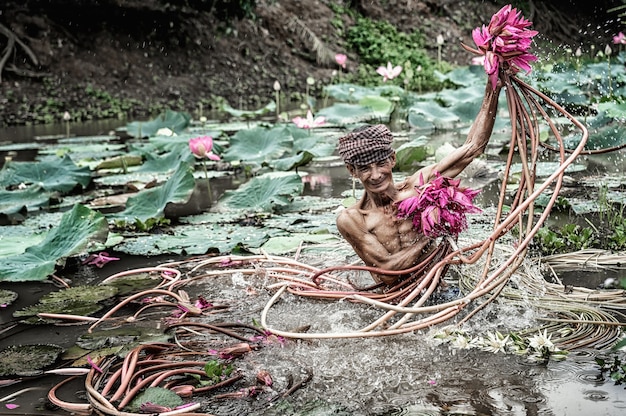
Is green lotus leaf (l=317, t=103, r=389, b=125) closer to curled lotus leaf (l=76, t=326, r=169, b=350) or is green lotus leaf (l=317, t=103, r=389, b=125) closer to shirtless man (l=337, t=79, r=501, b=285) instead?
shirtless man (l=337, t=79, r=501, b=285)

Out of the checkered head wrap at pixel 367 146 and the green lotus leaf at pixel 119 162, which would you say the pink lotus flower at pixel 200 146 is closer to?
the green lotus leaf at pixel 119 162

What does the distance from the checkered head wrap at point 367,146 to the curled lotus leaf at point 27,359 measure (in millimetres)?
1194

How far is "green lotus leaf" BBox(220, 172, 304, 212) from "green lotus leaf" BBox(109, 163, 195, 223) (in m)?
0.29

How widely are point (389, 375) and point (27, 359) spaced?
47.9 inches

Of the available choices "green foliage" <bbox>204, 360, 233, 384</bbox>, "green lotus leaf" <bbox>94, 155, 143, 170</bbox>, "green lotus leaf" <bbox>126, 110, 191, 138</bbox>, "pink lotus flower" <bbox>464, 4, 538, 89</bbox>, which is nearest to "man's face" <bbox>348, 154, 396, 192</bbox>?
"pink lotus flower" <bbox>464, 4, 538, 89</bbox>

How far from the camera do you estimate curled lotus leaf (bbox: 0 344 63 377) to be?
7.61 feet

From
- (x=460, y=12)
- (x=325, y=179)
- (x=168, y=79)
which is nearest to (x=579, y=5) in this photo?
(x=460, y=12)

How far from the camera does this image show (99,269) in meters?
3.46

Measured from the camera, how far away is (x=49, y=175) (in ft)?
17.1

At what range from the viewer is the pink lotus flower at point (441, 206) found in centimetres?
229

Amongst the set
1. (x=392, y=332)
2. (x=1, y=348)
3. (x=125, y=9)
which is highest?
(x=125, y=9)

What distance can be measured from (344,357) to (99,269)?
169 centimetres

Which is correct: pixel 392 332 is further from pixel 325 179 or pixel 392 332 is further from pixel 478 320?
pixel 325 179

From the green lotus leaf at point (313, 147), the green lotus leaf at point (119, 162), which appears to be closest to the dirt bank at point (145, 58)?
the green lotus leaf at point (119, 162)
